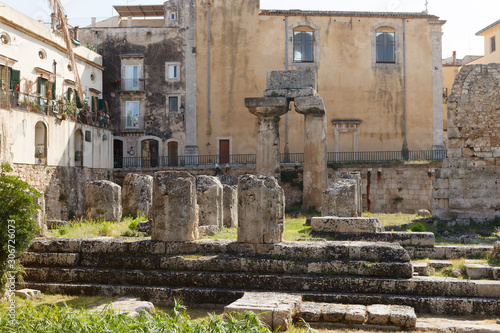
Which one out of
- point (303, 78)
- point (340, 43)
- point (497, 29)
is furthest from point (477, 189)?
point (497, 29)

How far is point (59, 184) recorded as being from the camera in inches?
1001

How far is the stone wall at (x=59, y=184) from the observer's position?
23516mm

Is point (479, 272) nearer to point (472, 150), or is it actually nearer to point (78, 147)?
point (472, 150)

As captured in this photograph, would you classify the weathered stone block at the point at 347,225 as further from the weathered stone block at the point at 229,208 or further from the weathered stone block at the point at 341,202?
the weathered stone block at the point at 229,208

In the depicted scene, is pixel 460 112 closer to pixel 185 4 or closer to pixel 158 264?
pixel 158 264

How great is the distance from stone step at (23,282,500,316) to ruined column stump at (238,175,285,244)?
1.09m

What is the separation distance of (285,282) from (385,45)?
27.4 meters

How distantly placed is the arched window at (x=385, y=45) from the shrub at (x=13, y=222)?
27.8 meters

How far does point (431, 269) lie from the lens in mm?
10219

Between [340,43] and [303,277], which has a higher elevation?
[340,43]

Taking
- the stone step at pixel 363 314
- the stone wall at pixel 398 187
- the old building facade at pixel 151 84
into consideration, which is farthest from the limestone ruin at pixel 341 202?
the old building facade at pixel 151 84

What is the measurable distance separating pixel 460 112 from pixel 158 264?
11.7 metres

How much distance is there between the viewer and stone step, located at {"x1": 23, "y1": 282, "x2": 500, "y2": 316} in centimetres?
844

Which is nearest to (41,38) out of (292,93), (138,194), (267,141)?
(267,141)
